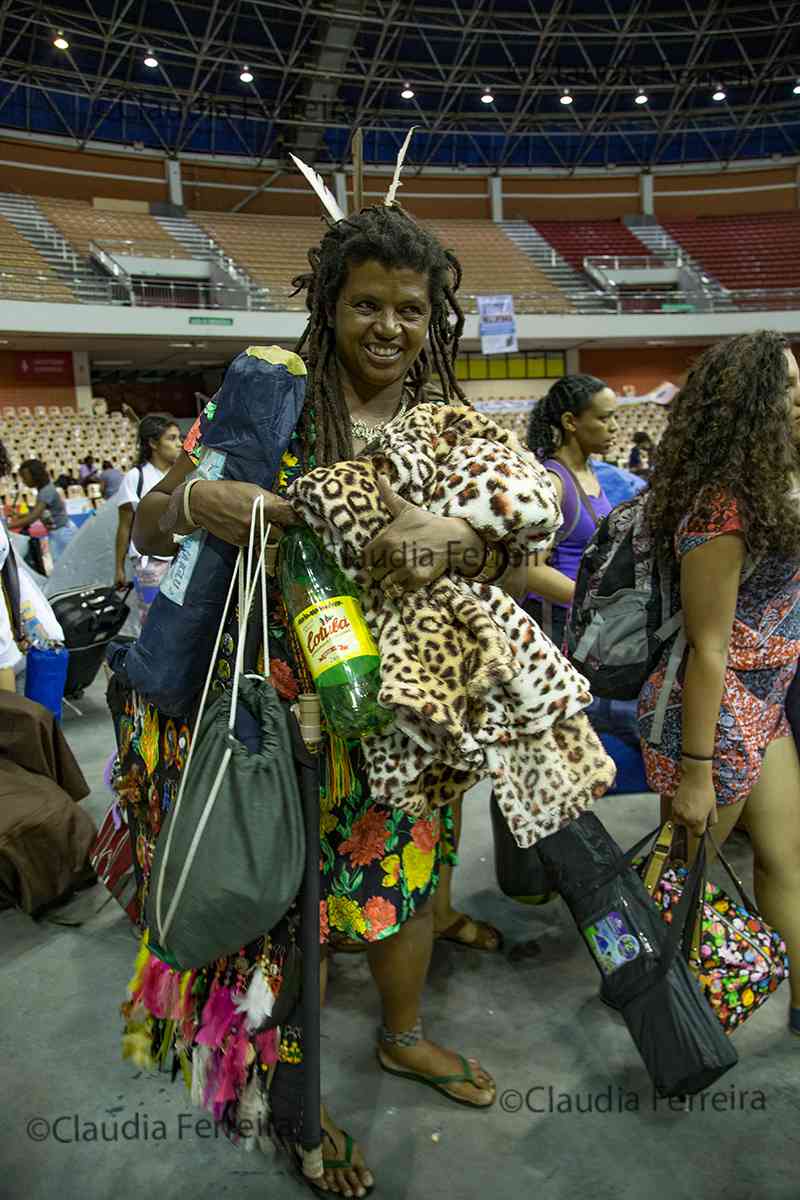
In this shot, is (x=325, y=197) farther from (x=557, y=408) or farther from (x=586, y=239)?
(x=586, y=239)

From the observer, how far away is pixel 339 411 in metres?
1.37

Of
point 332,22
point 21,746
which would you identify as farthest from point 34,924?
point 332,22

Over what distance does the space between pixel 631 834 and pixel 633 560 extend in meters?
1.40

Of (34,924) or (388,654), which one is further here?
(34,924)

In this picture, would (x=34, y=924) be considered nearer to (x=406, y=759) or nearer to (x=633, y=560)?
(x=406, y=759)

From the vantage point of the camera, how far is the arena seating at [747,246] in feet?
67.8

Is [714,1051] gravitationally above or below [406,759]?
below

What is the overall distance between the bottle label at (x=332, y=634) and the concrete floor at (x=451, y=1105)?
3.18 feet

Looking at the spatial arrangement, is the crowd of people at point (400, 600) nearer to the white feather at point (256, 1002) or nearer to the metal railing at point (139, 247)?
the white feather at point (256, 1002)

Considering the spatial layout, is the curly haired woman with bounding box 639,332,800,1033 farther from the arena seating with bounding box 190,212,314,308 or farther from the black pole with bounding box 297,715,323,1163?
the arena seating with bounding box 190,212,314,308

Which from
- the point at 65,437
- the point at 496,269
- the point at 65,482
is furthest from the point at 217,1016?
the point at 496,269

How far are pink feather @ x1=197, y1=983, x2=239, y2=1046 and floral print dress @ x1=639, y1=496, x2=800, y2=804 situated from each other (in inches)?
37.0

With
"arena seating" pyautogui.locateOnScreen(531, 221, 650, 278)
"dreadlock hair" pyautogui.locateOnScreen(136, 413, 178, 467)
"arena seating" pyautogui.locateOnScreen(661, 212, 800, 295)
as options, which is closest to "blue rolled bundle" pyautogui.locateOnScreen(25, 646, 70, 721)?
"dreadlock hair" pyautogui.locateOnScreen(136, 413, 178, 467)

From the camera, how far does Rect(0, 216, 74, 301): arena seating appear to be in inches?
573
